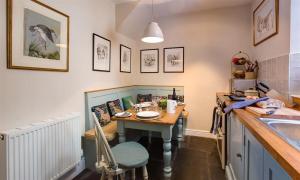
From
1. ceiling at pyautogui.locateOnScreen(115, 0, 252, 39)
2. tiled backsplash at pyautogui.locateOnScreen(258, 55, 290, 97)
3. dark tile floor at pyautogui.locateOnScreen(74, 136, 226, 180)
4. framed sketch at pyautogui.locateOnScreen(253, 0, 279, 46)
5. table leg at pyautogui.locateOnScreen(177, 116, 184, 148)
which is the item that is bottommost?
dark tile floor at pyautogui.locateOnScreen(74, 136, 226, 180)

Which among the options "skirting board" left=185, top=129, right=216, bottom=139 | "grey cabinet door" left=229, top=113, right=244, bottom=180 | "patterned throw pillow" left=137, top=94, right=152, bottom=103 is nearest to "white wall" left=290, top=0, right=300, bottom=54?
"grey cabinet door" left=229, top=113, right=244, bottom=180

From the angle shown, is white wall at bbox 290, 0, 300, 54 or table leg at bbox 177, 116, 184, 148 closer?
white wall at bbox 290, 0, 300, 54

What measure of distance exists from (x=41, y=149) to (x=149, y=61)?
8.80 ft

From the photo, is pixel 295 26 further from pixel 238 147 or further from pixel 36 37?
pixel 36 37

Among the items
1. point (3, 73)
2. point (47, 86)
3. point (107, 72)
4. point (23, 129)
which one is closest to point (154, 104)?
point (107, 72)

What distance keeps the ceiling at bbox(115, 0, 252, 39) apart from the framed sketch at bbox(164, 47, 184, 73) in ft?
2.47

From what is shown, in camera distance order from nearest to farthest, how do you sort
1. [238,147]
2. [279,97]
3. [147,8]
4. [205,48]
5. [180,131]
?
[238,147], [279,97], [180,131], [147,8], [205,48]

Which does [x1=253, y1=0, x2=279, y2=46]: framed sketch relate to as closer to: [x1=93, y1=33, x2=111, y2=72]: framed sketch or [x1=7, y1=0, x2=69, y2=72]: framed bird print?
[x1=93, y1=33, x2=111, y2=72]: framed sketch

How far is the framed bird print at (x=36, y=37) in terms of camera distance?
1.38m

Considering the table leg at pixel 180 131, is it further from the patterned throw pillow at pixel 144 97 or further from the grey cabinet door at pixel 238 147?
the grey cabinet door at pixel 238 147

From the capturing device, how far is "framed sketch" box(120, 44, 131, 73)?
10.6ft

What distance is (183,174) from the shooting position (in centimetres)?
209

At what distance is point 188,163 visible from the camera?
2354 mm

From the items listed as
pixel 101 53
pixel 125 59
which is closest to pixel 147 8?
pixel 125 59
